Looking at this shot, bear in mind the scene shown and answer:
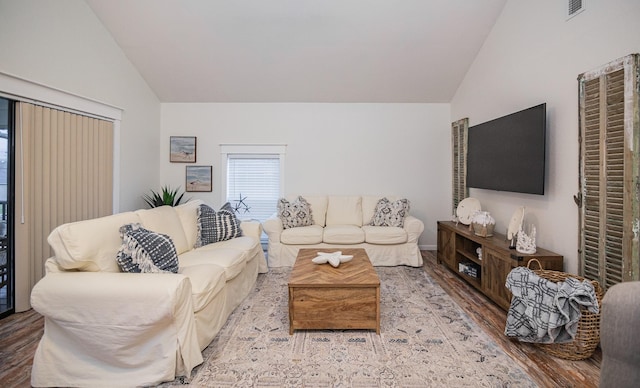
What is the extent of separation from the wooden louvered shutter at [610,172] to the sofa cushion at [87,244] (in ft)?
11.1

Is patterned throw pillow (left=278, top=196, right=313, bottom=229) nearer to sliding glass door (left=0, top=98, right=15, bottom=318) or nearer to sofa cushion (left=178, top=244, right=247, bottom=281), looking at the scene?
sofa cushion (left=178, top=244, right=247, bottom=281)

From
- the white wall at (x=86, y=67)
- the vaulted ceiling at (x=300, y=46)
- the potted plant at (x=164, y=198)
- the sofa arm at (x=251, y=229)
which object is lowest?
the sofa arm at (x=251, y=229)

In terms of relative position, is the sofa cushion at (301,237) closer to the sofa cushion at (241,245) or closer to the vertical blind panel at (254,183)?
the sofa cushion at (241,245)

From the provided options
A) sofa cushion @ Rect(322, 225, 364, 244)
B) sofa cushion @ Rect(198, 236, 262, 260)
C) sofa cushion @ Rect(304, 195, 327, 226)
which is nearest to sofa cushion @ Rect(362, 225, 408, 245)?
sofa cushion @ Rect(322, 225, 364, 244)

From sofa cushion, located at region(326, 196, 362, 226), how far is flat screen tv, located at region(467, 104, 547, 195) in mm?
1589

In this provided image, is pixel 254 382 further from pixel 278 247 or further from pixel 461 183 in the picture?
pixel 461 183

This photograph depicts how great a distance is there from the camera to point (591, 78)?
2.26 meters

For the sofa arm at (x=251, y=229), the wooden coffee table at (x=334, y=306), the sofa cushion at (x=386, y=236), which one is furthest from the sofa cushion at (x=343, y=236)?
the wooden coffee table at (x=334, y=306)

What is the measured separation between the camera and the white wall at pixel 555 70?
222 cm

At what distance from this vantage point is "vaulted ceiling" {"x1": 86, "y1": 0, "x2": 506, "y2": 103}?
3447 mm

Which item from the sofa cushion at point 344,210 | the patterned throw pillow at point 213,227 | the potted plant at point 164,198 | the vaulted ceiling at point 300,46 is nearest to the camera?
the patterned throw pillow at point 213,227

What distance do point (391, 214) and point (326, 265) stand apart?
1.91 metres

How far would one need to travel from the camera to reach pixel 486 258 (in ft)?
9.82

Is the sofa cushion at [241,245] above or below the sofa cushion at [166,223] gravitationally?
below
